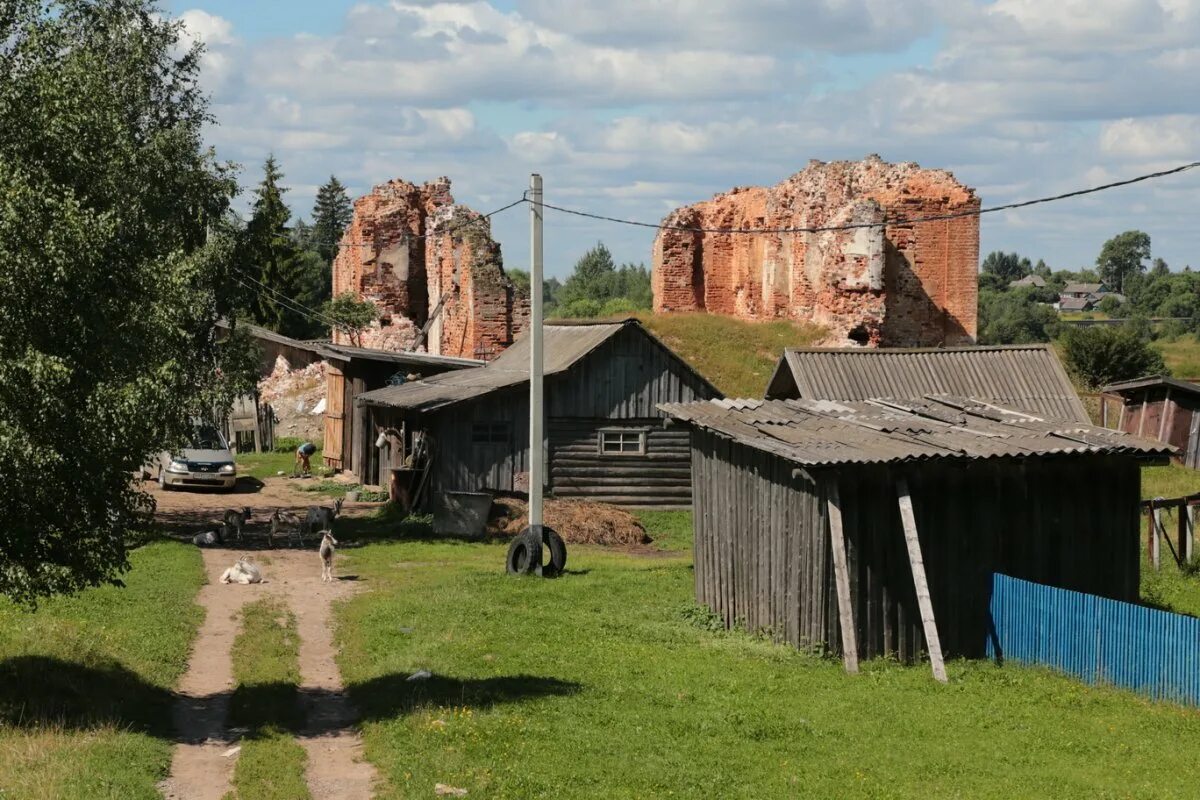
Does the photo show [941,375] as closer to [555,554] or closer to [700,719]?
[555,554]

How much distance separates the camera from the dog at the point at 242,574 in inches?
935

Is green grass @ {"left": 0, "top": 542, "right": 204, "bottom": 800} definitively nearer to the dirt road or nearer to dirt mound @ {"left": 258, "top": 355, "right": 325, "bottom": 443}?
the dirt road

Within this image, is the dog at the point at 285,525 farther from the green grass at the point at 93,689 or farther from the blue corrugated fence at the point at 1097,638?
the blue corrugated fence at the point at 1097,638

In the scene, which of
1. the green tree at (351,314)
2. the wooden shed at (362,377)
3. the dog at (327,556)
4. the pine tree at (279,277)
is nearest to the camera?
the dog at (327,556)

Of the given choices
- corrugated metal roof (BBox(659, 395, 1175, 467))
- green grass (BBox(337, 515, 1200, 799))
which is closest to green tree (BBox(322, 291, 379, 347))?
corrugated metal roof (BBox(659, 395, 1175, 467))

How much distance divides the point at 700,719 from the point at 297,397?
4214 cm

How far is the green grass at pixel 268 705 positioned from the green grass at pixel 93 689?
0.75 meters

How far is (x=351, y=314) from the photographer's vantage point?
5491 cm

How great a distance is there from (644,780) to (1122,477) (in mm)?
9495

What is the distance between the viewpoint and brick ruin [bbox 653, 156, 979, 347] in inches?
1811

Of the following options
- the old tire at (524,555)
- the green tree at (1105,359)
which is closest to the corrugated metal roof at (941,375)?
the old tire at (524,555)

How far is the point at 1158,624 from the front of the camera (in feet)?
49.7

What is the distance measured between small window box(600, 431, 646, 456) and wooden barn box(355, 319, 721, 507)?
0.08 feet

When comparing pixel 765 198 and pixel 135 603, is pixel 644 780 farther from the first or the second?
pixel 765 198
